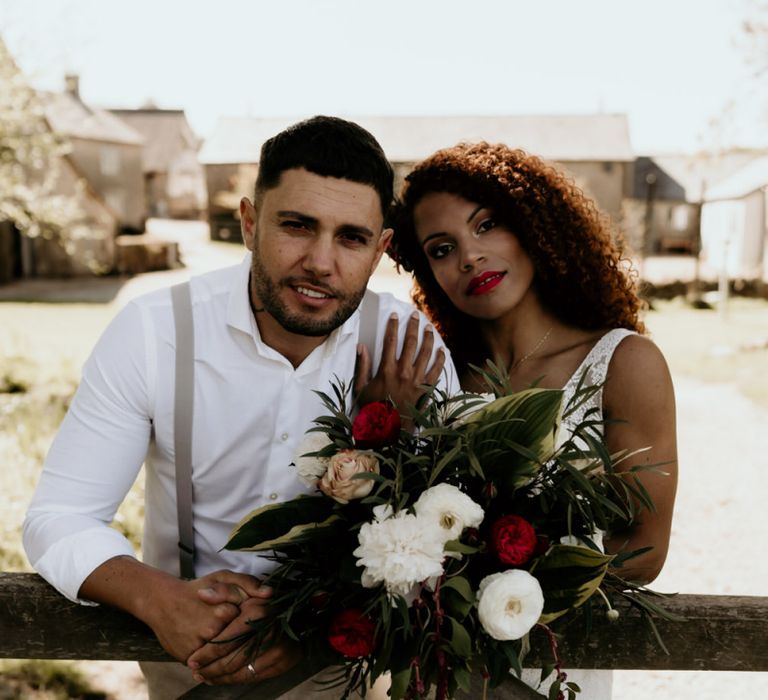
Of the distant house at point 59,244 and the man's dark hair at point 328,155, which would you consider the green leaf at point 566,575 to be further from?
the distant house at point 59,244

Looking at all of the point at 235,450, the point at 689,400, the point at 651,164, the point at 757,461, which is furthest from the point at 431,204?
the point at 651,164

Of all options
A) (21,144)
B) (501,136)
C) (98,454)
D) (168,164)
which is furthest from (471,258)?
(168,164)

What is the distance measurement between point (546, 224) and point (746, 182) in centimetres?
4683

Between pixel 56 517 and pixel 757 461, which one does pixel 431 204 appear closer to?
pixel 56 517

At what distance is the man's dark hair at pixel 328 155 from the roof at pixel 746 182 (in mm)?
42964

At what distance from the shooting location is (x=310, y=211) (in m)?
2.48

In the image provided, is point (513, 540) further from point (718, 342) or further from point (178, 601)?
point (718, 342)

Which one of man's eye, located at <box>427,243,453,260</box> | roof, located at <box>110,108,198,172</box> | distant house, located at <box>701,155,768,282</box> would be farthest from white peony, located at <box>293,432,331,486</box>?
roof, located at <box>110,108,198,172</box>

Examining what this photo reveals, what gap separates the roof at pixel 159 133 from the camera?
74.8m

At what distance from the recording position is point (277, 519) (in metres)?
1.90

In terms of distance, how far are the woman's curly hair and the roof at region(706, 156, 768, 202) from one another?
137 ft

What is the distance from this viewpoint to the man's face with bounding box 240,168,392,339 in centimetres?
248

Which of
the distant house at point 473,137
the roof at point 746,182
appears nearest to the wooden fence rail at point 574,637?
the roof at point 746,182

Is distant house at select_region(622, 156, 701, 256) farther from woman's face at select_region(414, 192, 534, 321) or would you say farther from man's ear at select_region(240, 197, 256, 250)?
man's ear at select_region(240, 197, 256, 250)
